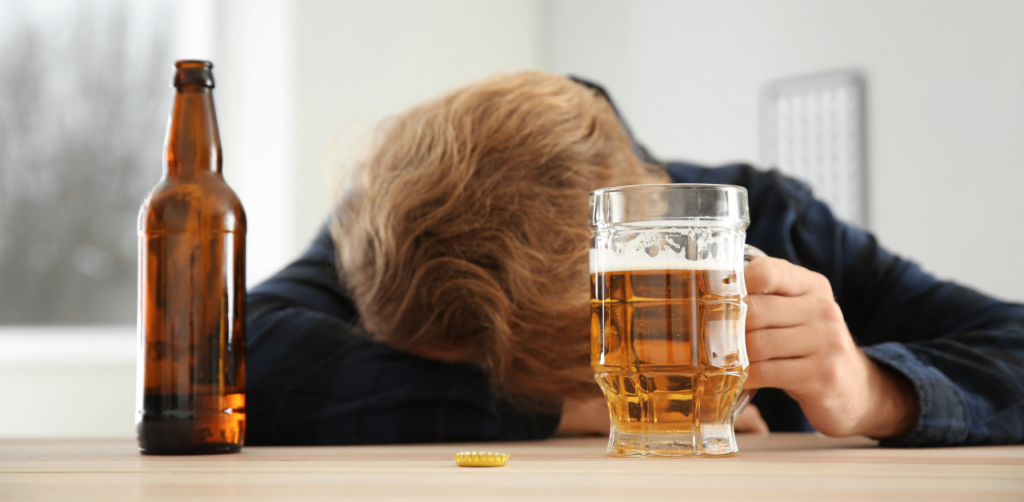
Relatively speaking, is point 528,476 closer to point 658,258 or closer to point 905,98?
point 658,258

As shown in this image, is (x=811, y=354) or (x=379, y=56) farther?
(x=379, y=56)

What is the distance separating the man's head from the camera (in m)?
0.88

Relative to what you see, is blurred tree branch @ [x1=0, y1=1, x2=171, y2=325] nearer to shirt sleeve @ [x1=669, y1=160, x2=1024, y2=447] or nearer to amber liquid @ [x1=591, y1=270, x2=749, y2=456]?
shirt sleeve @ [x1=669, y1=160, x2=1024, y2=447]

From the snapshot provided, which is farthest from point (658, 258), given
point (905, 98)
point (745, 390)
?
point (905, 98)

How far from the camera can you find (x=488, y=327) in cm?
90

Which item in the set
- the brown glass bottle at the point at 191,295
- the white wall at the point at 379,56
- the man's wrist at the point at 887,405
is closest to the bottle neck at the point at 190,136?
the brown glass bottle at the point at 191,295

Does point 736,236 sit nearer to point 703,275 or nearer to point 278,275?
point 703,275

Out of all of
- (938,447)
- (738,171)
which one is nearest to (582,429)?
(938,447)

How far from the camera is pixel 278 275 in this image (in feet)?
4.04

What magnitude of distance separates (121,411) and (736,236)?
2.63m

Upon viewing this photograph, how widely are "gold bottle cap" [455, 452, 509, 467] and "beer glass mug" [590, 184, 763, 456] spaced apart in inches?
3.9

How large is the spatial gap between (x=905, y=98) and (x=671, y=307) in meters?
1.85

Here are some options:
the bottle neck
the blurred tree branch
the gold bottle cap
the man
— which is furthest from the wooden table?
the blurred tree branch

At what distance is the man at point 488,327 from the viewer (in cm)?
80
